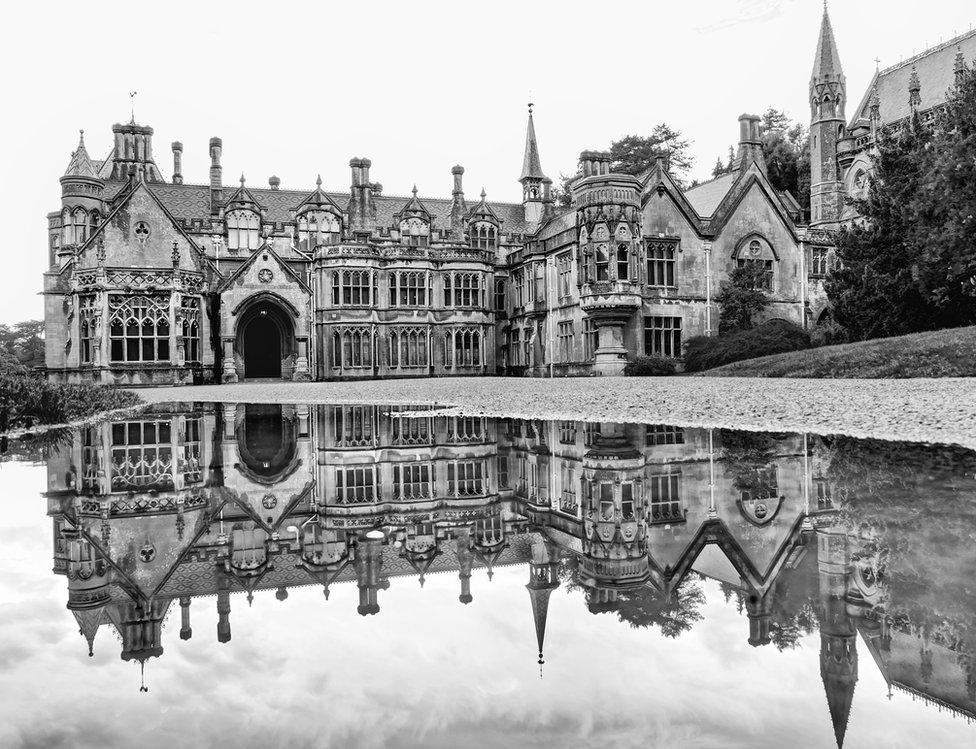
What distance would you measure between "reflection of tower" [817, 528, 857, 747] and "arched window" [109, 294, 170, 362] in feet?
119

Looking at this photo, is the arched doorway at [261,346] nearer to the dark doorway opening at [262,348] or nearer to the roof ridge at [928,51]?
the dark doorway opening at [262,348]

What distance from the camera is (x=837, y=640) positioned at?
2.24m

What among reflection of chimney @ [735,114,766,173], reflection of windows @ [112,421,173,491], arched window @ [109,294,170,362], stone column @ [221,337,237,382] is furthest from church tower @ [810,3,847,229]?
reflection of windows @ [112,421,173,491]

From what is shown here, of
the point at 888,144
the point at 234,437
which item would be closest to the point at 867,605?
the point at 234,437

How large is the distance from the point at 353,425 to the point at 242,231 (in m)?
35.0

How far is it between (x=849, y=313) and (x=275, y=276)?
26194mm

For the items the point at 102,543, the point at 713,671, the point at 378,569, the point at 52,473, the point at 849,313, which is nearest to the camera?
the point at 713,671

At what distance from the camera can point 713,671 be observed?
2086 millimetres

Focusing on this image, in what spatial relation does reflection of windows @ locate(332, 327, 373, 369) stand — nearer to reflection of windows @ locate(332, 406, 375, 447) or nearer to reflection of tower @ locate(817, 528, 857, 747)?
reflection of windows @ locate(332, 406, 375, 447)

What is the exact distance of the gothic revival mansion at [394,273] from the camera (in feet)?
112

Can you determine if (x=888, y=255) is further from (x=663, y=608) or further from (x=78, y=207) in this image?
(x=78, y=207)

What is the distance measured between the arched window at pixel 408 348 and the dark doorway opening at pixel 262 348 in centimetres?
702

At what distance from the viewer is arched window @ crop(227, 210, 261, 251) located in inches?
1673

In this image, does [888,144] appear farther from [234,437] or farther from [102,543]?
[102,543]
